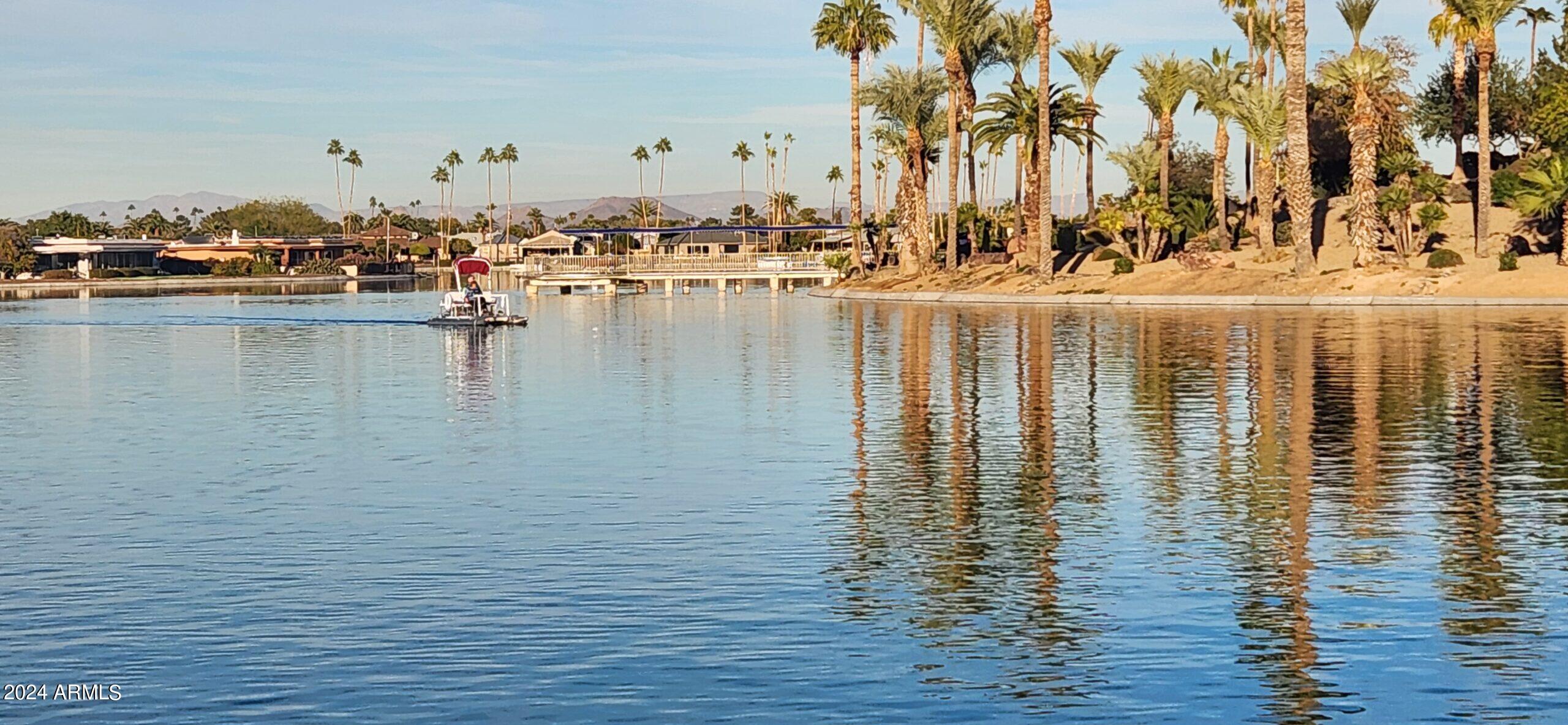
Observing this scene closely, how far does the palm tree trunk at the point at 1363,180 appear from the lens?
65875 millimetres

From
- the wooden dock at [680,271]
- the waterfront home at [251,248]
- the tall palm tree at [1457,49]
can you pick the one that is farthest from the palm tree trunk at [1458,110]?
the waterfront home at [251,248]

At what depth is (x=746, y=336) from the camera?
51.7 meters

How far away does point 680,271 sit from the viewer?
334ft

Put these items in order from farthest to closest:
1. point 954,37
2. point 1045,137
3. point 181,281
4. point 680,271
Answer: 1. point 181,281
2. point 680,271
3. point 954,37
4. point 1045,137

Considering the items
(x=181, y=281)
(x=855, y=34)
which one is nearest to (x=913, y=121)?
(x=855, y=34)

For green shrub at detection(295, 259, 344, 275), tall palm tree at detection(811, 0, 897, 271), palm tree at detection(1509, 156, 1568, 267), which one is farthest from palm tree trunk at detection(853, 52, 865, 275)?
green shrub at detection(295, 259, 344, 275)

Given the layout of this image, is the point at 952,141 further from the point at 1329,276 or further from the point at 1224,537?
the point at 1224,537

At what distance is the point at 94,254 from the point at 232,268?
41.7 feet

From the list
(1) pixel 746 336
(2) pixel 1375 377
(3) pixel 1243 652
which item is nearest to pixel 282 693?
(3) pixel 1243 652

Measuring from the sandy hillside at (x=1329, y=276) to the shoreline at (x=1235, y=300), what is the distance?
84 centimetres

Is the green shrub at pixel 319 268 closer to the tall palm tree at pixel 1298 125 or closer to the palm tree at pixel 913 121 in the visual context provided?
the palm tree at pixel 913 121

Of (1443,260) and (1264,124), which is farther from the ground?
(1264,124)

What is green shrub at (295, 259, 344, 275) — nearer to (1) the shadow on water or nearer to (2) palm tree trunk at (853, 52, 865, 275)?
(2) palm tree trunk at (853, 52, 865, 275)

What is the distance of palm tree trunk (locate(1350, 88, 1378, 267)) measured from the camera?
65.9m
